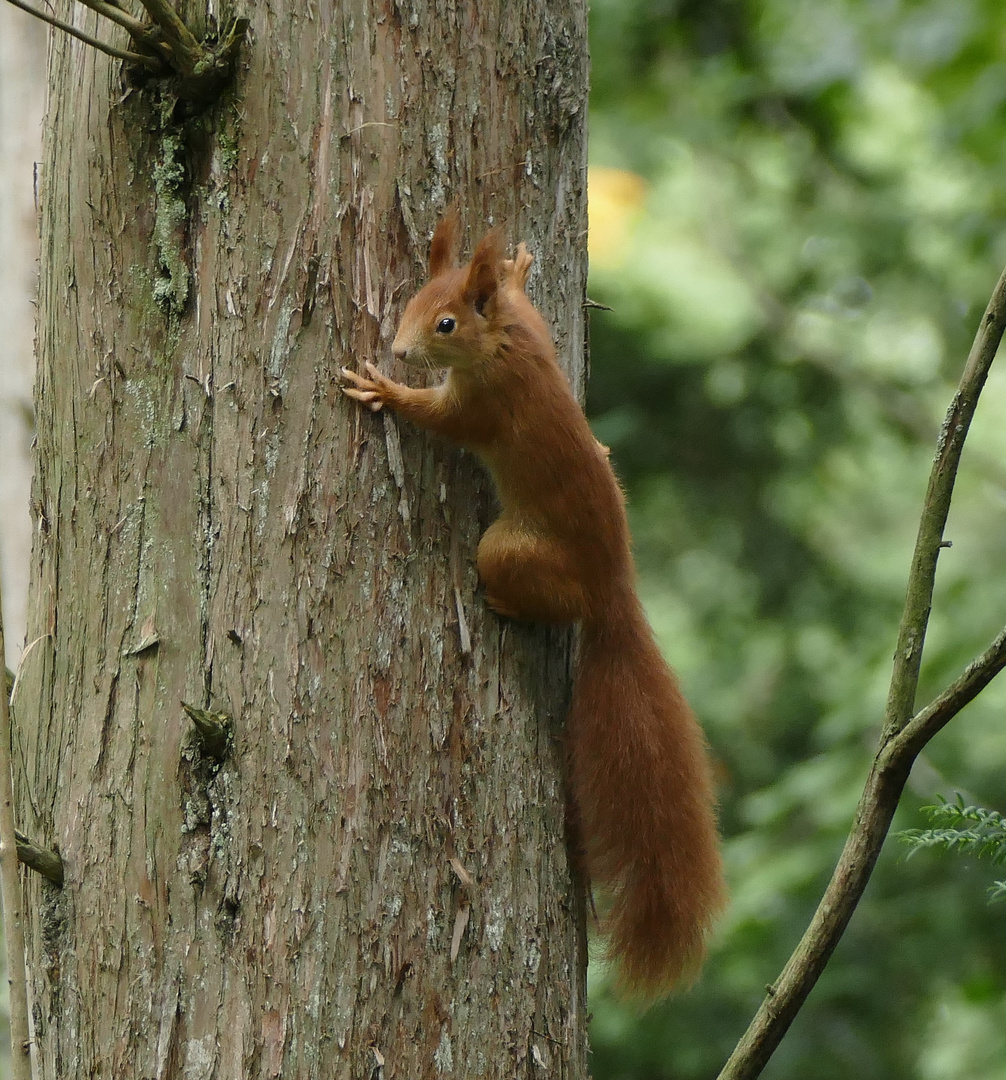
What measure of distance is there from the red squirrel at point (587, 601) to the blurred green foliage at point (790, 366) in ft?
7.00

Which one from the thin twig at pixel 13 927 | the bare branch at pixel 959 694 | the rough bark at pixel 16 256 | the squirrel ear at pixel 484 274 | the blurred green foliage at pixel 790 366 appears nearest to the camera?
the thin twig at pixel 13 927

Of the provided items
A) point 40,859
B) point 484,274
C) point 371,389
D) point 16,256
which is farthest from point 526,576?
point 16,256

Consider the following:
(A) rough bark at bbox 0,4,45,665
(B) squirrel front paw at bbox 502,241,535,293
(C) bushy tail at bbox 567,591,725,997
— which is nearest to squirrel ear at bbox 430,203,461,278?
(B) squirrel front paw at bbox 502,241,535,293

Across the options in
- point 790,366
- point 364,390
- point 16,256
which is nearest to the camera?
point 364,390

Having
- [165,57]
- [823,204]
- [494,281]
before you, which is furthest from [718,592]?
[165,57]

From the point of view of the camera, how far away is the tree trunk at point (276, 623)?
1516 millimetres

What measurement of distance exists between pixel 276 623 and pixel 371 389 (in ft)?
1.13

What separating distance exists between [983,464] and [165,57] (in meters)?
3.91

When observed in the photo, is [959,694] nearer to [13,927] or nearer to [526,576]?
[526,576]

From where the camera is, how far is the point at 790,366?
5.29 meters

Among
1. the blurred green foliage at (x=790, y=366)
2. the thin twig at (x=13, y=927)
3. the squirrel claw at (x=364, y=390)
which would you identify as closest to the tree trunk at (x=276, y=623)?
the squirrel claw at (x=364, y=390)

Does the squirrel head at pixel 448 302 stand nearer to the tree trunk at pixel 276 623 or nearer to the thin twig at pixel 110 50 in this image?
the tree trunk at pixel 276 623

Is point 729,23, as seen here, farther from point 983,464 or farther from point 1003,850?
point 1003,850

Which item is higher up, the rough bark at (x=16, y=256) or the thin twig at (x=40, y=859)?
the rough bark at (x=16, y=256)
